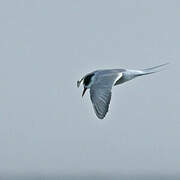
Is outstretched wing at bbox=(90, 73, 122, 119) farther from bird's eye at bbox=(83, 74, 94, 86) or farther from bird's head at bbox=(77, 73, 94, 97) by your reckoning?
bird's eye at bbox=(83, 74, 94, 86)

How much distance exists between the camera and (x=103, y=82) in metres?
18.6

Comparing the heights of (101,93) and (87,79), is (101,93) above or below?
below

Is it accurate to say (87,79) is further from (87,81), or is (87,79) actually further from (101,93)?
(101,93)

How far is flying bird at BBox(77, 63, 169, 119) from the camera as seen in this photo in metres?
17.8

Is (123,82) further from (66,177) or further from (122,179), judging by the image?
(66,177)

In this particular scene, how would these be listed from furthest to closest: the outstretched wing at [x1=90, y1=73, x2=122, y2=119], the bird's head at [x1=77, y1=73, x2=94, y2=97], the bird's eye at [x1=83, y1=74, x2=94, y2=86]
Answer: the bird's eye at [x1=83, y1=74, x2=94, y2=86], the bird's head at [x1=77, y1=73, x2=94, y2=97], the outstretched wing at [x1=90, y1=73, x2=122, y2=119]

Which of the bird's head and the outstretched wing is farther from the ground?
the bird's head

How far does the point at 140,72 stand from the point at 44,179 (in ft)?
154

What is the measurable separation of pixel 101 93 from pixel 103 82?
0.60 meters

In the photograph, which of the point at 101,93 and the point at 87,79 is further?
the point at 87,79

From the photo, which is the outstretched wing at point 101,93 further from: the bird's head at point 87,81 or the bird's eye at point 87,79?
the bird's eye at point 87,79

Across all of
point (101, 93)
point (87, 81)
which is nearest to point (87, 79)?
point (87, 81)

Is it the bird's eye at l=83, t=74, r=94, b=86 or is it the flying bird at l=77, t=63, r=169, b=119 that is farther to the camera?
the bird's eye at l=83, t=74, r=94, b=86

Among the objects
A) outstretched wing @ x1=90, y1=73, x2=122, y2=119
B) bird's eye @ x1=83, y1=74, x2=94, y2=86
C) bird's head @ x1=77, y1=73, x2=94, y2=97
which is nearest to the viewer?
outstretched wing @ x1=90, y1=73, x2=122, y2=119
